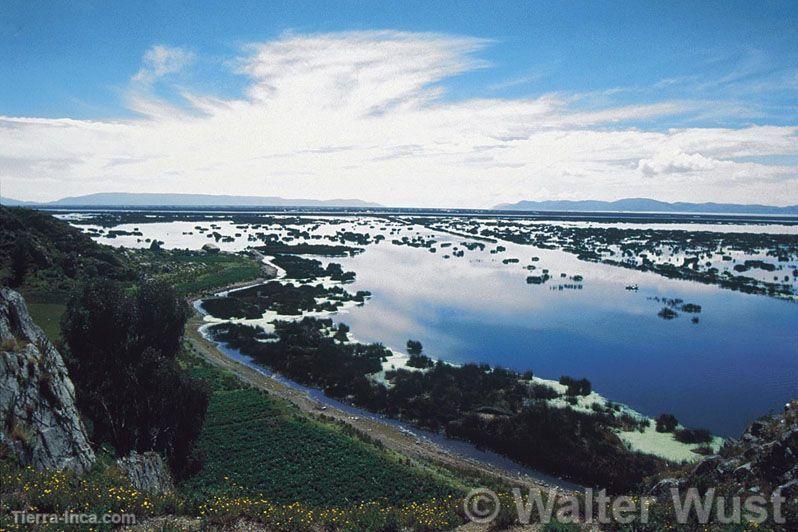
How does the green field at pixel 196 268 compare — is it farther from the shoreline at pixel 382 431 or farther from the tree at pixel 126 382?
the tree at pixel 126 382

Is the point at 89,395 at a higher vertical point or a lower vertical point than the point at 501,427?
higher

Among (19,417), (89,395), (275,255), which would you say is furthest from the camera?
(275,255)

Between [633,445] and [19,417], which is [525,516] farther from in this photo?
[633,445]

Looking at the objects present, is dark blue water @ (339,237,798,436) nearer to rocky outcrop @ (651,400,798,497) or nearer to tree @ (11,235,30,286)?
rocky outcrop @ (651,400,798,497)

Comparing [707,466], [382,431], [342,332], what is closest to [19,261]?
[342,332]

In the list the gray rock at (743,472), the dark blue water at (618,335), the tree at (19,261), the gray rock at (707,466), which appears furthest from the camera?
the tree at (19,261)

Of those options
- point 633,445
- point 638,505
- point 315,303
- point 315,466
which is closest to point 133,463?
point 315,466

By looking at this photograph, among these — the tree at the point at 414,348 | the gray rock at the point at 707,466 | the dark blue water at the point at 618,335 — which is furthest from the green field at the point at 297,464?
the dark blue water at the point at 618,335
